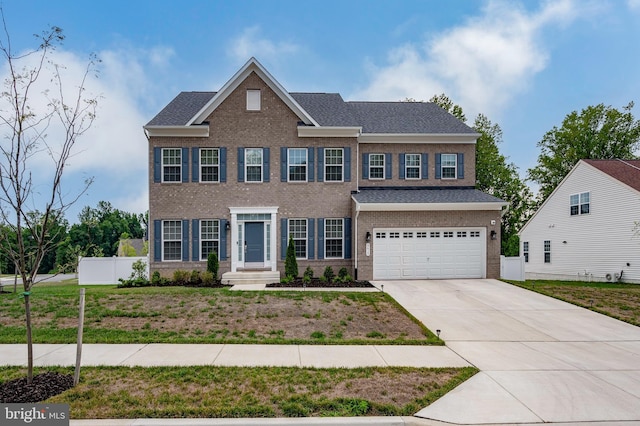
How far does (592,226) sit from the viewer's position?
23.8 metres

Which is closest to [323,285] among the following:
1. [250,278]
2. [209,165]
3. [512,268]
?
[250,278]

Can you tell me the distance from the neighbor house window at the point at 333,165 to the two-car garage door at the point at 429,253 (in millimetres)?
3198

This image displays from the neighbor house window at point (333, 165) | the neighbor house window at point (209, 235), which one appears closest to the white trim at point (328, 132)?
the neighbor house window at point (333, 165)

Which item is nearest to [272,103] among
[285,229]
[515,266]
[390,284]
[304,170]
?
[304,170]

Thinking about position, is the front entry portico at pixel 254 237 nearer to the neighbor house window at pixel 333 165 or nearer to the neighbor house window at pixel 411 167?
the neighbor house window at pixel 333 165

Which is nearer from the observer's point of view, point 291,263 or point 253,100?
point 291,263

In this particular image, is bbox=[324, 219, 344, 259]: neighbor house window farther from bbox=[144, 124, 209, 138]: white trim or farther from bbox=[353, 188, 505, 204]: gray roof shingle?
bbox=[144, 124, 209, 138]: white trim

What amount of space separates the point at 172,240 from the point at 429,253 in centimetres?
1155

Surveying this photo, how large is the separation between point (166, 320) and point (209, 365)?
4.03m

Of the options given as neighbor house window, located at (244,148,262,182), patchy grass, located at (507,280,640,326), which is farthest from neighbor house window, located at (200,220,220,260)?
patchy grass, located at (507,280,640,326)

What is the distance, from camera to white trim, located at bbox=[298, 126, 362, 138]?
59.7 feet

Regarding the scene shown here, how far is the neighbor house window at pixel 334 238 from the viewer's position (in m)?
18.4

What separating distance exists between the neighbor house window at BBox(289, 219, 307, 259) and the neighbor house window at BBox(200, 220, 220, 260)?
336 centimetres

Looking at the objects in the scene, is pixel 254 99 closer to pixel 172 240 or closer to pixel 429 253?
pixel 172 240
